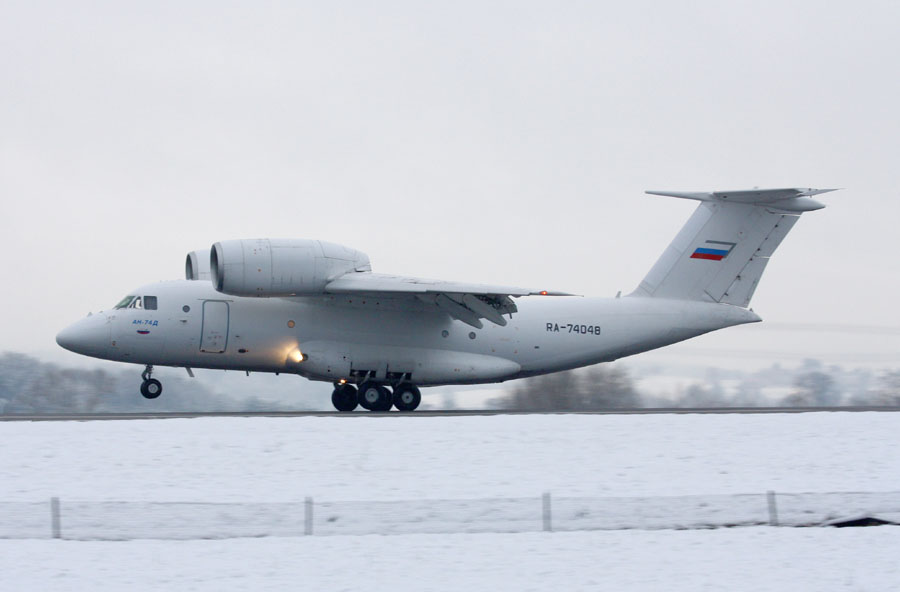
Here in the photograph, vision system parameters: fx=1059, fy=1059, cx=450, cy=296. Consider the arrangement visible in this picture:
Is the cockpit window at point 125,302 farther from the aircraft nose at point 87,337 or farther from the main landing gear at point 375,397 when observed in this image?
the main landing gear at point 375,397

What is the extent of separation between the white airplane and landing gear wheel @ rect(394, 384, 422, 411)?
0.10 ft

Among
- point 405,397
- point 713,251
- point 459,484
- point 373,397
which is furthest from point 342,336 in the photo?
point 713,251

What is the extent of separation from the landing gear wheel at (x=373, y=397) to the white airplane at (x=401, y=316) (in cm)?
3

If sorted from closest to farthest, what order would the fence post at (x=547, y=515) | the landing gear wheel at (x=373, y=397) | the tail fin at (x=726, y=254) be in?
1. the fence post at (x=547, y=515)
2. the landing gear wheel at (x=373, y=397)
3. the tail fin at (x=726, y=254)

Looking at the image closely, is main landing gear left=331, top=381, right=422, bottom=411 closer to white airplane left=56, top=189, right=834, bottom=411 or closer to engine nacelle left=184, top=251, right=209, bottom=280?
white airplane left=56, top=189, right=834, bottom=411

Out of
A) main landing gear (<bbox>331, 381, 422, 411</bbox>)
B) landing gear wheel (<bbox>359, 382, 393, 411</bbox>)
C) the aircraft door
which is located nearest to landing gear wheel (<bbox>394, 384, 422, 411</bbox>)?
main landing gear (<bbox>331, 381, 422, 411</bbox>)

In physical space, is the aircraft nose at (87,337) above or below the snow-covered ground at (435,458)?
above

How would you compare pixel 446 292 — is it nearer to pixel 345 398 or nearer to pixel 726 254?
pixel 345 398

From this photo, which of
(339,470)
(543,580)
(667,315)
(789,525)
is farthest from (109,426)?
(667,315)

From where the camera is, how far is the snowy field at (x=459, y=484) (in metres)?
10.3

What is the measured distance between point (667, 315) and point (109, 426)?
42.4 ft

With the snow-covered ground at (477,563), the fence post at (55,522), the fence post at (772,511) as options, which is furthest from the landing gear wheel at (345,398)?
the fence post at (772,511)

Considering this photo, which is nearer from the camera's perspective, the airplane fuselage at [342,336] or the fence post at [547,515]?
the fence post at [547,515]

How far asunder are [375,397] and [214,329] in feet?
12.1
